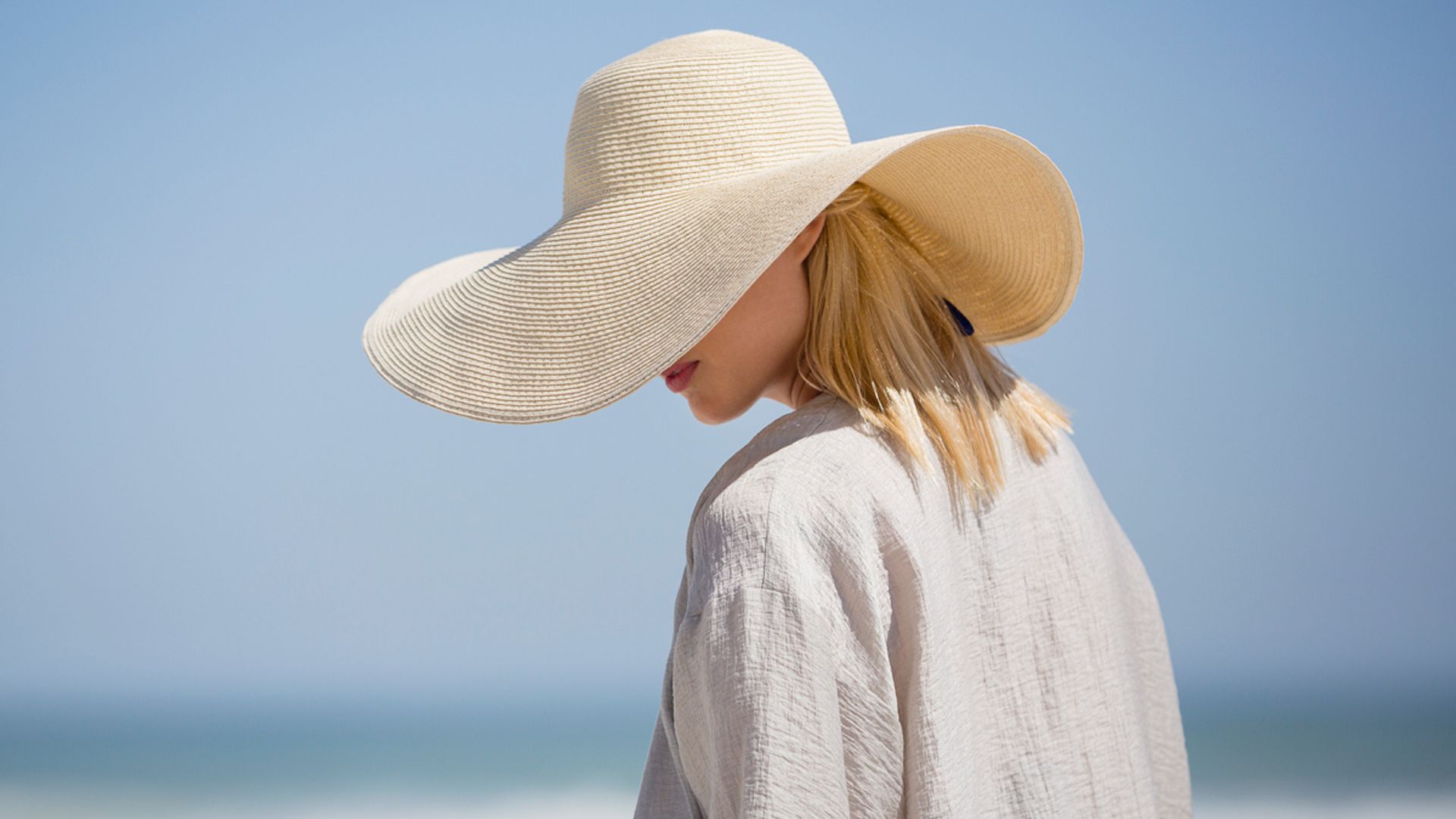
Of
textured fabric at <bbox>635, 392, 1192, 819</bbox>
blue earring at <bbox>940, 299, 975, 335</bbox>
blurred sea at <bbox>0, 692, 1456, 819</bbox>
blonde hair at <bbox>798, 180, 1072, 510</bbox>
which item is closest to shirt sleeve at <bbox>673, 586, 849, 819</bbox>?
textured fabric at <bbox>635, 392, 1192, 819</bbox>

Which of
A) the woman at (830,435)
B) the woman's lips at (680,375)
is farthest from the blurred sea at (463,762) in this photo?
the woman's lips at (680,375)

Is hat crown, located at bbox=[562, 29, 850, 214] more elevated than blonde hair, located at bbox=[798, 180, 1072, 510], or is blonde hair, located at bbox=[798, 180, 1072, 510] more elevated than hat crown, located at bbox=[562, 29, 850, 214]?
hat crown, located at bbox=[562, 29, 850, 214]

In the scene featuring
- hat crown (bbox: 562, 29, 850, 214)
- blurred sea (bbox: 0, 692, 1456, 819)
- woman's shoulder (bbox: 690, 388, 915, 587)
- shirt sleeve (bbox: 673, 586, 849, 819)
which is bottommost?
shirt sleeve (bbox: 673, 586, 849, 819)

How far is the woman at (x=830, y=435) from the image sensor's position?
2.05ft

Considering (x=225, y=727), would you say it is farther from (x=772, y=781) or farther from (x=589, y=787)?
(x=772, y=781)

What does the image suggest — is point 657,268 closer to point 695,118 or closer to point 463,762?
point 695,118

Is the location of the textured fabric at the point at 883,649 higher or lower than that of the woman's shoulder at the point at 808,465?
lower

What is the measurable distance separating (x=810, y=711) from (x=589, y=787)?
15.6ft

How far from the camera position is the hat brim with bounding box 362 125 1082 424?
2.26ft

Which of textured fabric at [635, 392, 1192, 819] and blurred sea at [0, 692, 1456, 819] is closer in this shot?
textured fabric at [635, 392, 1192, 819]

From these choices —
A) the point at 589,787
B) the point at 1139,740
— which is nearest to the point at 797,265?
the point at 1139,740

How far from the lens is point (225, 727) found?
5.86 metres

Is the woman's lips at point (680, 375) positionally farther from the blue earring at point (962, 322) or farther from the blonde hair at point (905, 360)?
the blue earring at point (962, 322)

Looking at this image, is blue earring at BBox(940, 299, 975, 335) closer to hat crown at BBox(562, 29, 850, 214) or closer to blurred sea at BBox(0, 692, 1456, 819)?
hat crown at BBox(562, 29, 850, 214)
